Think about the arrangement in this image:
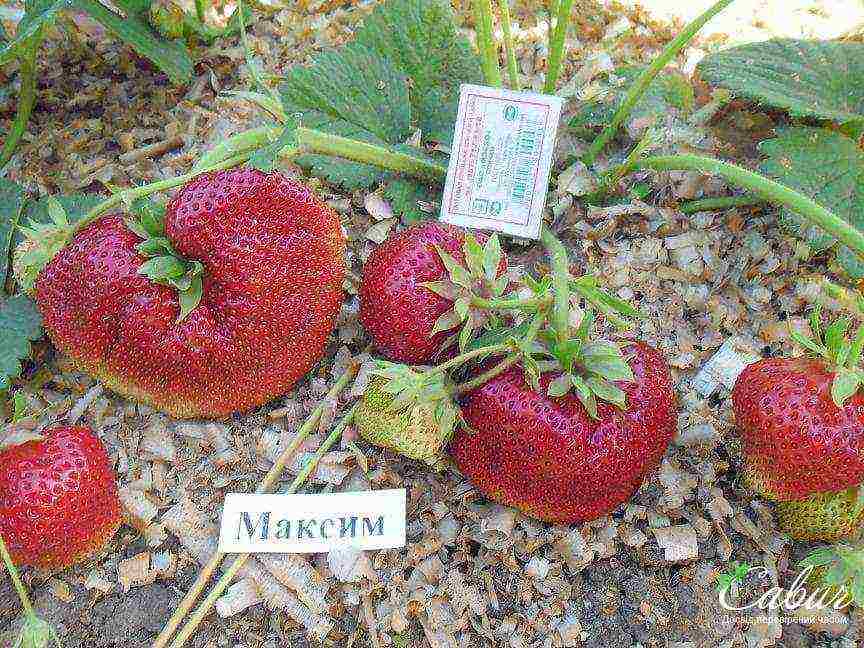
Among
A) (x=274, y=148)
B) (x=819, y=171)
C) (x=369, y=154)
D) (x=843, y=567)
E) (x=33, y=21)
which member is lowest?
(x=843, y=567)

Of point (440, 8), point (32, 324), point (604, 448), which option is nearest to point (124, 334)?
point (32, 324)

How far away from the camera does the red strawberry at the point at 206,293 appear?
0.99m

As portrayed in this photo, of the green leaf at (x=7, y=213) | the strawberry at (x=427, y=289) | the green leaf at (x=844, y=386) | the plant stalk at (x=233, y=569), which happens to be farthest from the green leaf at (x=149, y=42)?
the green leaf at (x=844, y=386)

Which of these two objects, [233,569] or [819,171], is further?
[819,171]

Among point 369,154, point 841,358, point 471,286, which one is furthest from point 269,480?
point 841,358

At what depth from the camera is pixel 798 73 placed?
1.28 meters

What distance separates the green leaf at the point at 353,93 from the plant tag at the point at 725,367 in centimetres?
59

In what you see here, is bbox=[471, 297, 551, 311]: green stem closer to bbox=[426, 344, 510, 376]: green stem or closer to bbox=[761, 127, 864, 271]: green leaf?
bbox=[426, 344, 510, 376]: green stem

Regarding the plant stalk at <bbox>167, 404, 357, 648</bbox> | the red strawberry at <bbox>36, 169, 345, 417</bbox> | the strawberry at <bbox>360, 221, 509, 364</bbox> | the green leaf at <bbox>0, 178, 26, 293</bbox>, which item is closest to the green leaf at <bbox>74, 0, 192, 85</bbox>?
the green leaf at <bbox>0, 178, 26, 293</bbox>

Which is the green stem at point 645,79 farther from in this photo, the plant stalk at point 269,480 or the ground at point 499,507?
the plant stalk at point 269,480

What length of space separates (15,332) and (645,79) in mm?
1002

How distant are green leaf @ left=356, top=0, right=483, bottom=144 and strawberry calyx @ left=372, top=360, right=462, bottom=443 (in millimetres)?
511

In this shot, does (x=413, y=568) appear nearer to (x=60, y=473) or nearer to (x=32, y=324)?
(x=60, y=473)

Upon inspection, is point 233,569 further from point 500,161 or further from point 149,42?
point 149,42
